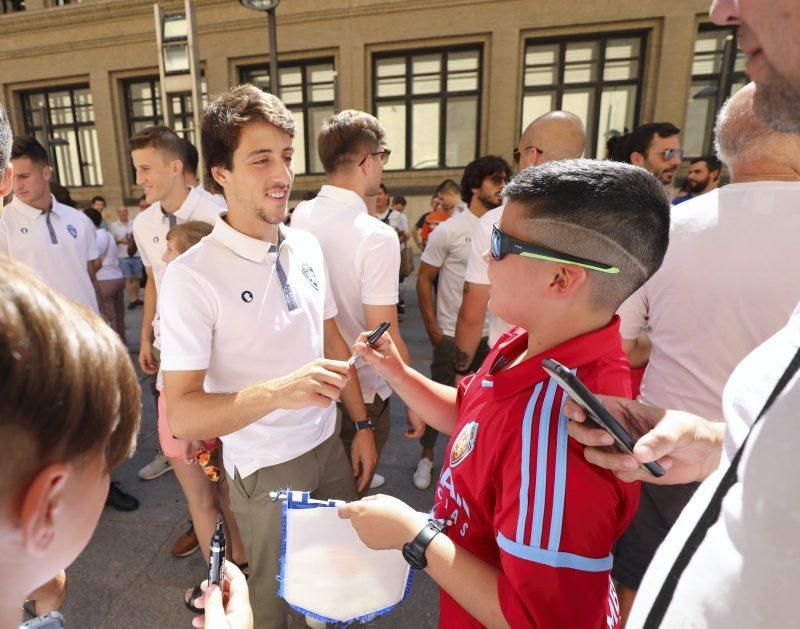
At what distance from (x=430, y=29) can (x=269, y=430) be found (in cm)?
1161

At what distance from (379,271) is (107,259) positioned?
4955 mm

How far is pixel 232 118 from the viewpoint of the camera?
71.6 inches

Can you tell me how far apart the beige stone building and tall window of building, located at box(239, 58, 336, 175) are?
35mm

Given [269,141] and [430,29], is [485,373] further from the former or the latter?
[430,29]

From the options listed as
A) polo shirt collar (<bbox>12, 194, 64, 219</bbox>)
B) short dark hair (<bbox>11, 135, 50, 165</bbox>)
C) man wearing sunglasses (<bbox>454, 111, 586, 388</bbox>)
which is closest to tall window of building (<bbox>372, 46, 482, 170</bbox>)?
short dark hair (<bbox>11, 135, 50, 165</bbox>)

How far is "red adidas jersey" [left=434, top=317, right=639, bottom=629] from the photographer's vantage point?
2.95ft

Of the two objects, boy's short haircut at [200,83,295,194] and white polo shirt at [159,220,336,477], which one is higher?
boy's short haircut at [200,83,295,194]

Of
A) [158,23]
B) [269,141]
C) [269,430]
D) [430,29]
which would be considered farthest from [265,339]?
[430,29]

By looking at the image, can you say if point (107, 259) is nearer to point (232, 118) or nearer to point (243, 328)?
point (232, 118)

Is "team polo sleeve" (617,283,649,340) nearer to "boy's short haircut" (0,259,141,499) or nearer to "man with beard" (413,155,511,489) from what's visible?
"man with beard" (413,155,511,489)

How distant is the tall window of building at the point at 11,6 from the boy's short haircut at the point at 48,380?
65.6ft

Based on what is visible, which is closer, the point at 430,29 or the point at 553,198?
the point at 553,198

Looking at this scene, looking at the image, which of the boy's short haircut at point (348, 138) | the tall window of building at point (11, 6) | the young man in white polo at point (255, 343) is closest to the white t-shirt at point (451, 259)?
the boy's short haircut at point (348, 138)

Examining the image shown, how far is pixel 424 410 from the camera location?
66.1 inches
